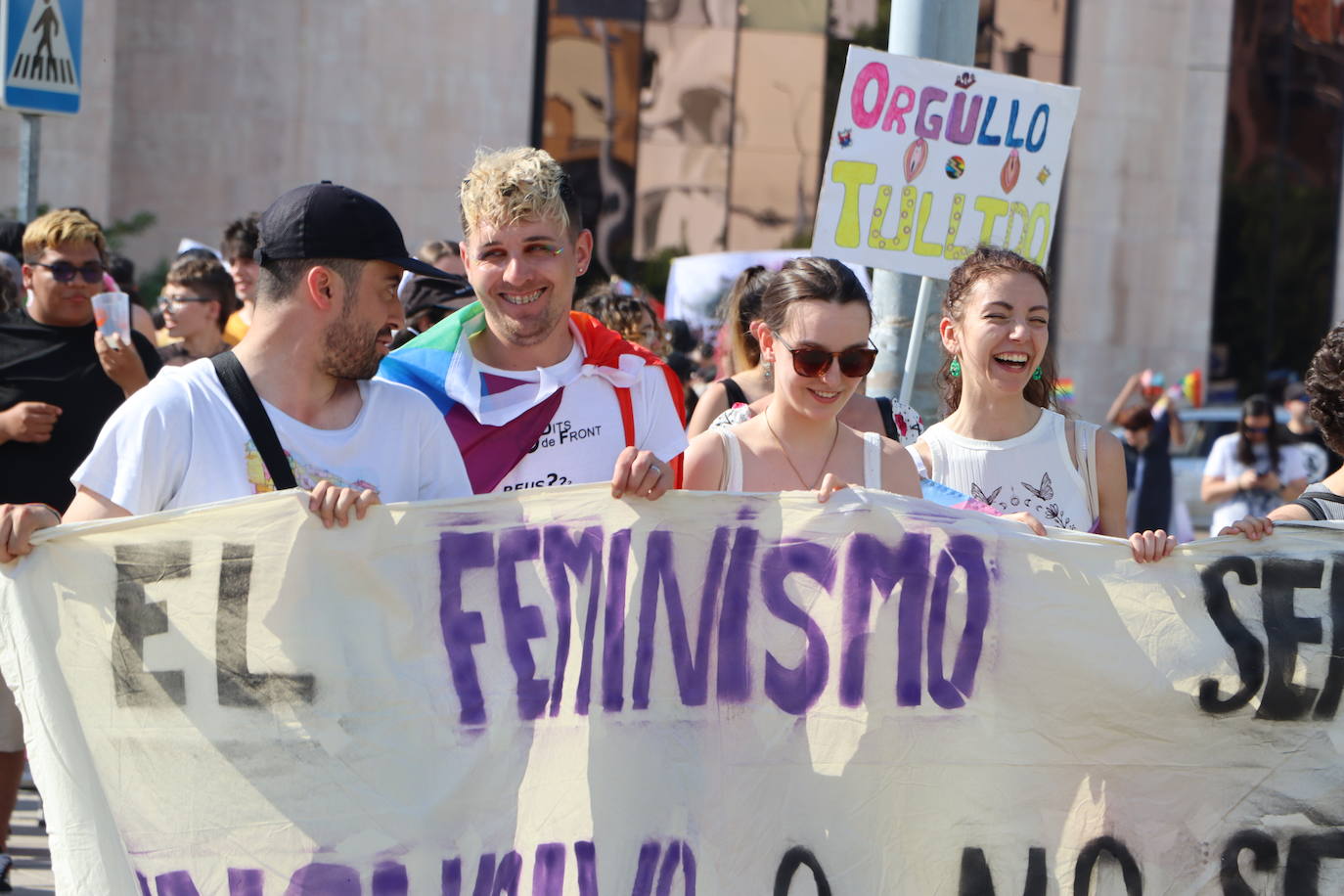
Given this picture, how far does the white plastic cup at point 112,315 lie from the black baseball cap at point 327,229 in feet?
7.60

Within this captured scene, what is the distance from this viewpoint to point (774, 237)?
2472 cm

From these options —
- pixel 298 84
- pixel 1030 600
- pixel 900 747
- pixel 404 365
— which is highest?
pixel 298 84

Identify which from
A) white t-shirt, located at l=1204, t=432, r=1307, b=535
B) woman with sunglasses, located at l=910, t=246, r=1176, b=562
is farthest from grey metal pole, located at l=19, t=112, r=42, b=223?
white t-shirt, located at l=1204, t=432, r=1307, b=535

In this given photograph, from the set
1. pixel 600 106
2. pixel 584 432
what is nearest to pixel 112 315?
pixel 584 432

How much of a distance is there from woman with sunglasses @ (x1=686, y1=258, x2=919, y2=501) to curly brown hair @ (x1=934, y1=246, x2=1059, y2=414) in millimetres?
509

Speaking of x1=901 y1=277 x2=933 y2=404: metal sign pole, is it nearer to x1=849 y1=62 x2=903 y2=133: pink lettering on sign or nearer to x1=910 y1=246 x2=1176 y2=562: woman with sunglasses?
x1=849 y1=62 x2=903 y2=133: pink lettering on sign

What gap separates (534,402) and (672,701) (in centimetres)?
72

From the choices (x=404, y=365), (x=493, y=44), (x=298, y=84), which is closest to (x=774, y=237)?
(x=493, y=44)

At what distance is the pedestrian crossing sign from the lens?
6.35 meters

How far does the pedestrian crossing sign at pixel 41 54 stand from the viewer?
635 cm

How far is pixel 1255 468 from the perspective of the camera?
34.6ft

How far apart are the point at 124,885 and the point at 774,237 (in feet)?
72.1

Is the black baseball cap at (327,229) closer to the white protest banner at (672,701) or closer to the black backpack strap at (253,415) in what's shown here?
the black backpack strap at (253,415)

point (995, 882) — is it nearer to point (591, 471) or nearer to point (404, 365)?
point (591, 471)
